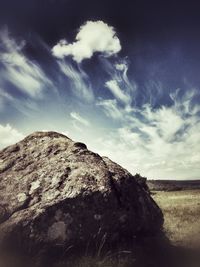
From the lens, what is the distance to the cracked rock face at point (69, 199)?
32.2 feet

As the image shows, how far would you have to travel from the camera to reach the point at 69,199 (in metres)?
10.2

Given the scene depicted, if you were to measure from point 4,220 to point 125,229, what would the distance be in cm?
430

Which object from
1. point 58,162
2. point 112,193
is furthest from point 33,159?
point 112,193

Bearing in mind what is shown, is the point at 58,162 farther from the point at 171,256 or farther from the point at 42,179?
the point at 171,256

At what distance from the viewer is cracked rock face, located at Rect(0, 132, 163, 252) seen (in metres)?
9.80

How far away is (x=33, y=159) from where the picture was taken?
512 inches

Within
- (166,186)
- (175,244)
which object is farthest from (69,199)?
(166,186)

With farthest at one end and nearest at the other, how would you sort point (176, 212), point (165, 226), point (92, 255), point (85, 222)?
point (176, 212), point (165, 226), point (85, 222), point (92, 255)

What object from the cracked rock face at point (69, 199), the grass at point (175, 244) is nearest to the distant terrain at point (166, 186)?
the grass at point (175, 244)

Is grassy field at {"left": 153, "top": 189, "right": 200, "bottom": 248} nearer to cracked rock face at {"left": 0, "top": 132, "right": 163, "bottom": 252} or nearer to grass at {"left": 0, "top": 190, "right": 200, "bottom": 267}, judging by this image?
grass at {"left": 0, "top": 190, "right": 200, "bottom": 267}

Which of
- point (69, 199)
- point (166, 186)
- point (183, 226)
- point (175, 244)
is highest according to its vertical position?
point (166, 186)

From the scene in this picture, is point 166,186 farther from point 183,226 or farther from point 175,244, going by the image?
point 175,244

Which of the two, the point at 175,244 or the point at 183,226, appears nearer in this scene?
the point at 175,244

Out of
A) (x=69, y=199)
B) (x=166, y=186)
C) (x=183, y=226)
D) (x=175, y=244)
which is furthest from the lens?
(x=166, y=186)
